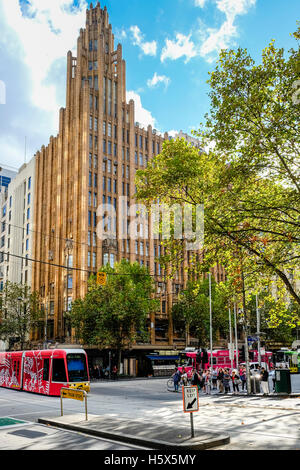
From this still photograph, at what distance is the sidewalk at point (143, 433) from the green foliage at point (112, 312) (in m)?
32.7

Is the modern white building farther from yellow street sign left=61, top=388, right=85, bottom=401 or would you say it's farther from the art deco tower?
yellow street sign left=61, top=388, right=85, bottom=401

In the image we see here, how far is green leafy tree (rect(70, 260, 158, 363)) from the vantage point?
156ft

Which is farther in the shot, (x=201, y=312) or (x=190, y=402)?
(x=201, y=312)

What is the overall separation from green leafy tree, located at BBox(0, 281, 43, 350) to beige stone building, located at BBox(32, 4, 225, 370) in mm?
3432

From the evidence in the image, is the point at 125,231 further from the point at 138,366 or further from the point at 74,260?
the point at 138,366

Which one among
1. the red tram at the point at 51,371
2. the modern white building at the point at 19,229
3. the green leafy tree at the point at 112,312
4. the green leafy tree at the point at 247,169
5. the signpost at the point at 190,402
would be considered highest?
the modern white building at the point at 19,229

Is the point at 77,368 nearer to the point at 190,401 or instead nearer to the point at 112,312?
the point at 190,401

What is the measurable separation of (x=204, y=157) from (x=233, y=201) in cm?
436

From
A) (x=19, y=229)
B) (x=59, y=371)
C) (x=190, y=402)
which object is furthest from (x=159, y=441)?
(x=19, y=229)

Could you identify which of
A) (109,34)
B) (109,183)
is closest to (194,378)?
(109,183)

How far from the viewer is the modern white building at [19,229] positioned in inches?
3105

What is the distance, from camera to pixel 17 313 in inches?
2393

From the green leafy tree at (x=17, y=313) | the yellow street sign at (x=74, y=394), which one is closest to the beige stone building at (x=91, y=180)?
the green leafy tree at (x=17, y=313)

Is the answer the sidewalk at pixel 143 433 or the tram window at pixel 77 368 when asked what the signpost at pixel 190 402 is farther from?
the tram window at pixel 77 368
